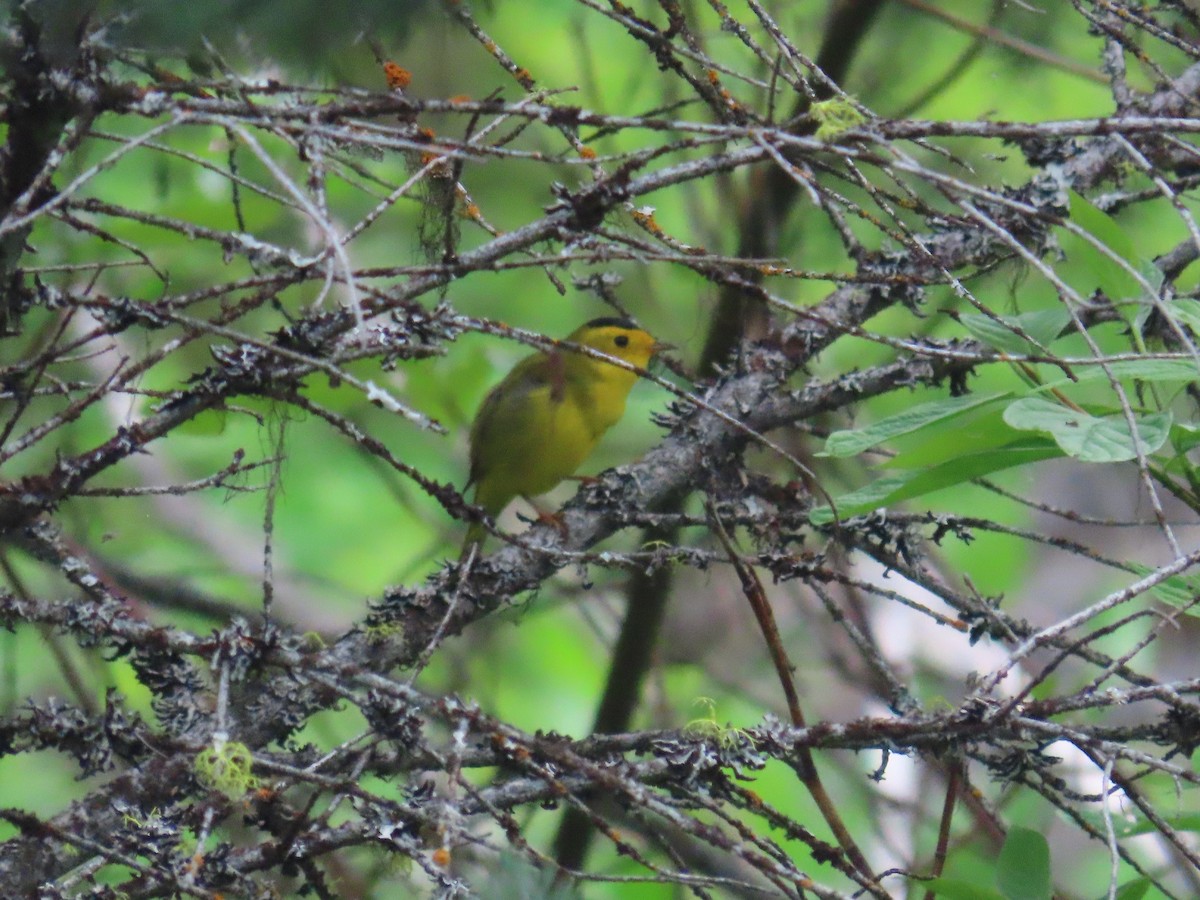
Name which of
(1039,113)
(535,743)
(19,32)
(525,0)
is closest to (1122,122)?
(535,743)

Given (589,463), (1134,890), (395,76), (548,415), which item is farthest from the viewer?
(589,463)

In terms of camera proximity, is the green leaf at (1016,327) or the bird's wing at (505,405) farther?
the bird's wing at (505,405)

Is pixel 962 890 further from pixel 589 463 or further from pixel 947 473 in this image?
pixel 589 463

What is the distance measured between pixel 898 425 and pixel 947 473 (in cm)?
9

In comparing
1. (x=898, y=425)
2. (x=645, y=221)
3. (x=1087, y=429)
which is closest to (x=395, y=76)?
(x=645, y=221)

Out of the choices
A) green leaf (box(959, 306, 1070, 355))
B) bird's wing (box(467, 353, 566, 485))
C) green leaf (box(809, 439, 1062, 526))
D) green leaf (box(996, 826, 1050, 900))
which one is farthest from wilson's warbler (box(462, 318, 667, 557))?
green leaf (box(996, 826, 1050, 900))

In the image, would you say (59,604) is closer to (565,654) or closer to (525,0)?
(525,0)

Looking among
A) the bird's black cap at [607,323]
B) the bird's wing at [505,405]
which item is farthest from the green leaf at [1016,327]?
the bird's wing at [505,405]

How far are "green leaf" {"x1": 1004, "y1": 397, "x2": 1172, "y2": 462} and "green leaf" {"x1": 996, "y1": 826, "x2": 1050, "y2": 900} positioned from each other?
0.47m

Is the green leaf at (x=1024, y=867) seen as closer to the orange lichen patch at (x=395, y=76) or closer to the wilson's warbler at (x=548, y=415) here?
the orange lichen patch at (x=395, y=76)

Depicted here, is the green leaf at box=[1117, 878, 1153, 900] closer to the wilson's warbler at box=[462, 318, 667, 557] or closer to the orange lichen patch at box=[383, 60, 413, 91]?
the orange lichen patch at box=[383, 60, 413, 91]

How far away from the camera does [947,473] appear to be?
151 cm

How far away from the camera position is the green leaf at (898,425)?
1.47 m

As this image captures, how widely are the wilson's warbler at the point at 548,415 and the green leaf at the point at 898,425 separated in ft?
7.90
